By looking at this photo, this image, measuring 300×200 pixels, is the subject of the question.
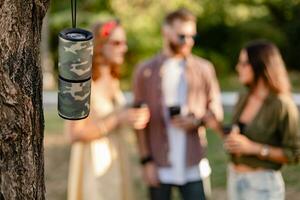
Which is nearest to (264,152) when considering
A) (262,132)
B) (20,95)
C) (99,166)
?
(262,132)

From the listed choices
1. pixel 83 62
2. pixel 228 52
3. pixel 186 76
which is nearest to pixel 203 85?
pixel 186 76

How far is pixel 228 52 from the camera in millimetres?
23062

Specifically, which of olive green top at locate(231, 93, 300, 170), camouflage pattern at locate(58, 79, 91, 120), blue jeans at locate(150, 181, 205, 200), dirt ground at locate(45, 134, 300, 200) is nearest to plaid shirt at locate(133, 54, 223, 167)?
blue jeans at locate(150, 181, 205, 200)

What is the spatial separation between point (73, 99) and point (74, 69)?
110 millimetres

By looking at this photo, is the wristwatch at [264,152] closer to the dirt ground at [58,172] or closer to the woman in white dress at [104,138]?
the woman in white dress at [104,138]

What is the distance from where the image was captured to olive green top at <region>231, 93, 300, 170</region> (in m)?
4.21

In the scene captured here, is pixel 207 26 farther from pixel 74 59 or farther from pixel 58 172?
pixel 74 59

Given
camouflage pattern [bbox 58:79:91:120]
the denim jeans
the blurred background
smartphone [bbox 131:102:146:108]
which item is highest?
camouflage pattern [bbox 58:79:91:120]

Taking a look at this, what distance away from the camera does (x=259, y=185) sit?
13.8 ft

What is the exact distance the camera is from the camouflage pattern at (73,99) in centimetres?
279

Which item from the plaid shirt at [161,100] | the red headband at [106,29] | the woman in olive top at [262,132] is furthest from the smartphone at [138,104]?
the woman in olive top at [262,132]

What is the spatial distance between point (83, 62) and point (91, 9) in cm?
2038

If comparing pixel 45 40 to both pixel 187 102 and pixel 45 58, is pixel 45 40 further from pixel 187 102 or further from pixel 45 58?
pixel 187 102

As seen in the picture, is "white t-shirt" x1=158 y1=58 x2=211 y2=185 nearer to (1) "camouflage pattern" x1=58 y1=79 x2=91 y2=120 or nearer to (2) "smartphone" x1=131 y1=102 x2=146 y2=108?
(2) "smartphone" x1=131 y1=102 x2=146 y2=108
